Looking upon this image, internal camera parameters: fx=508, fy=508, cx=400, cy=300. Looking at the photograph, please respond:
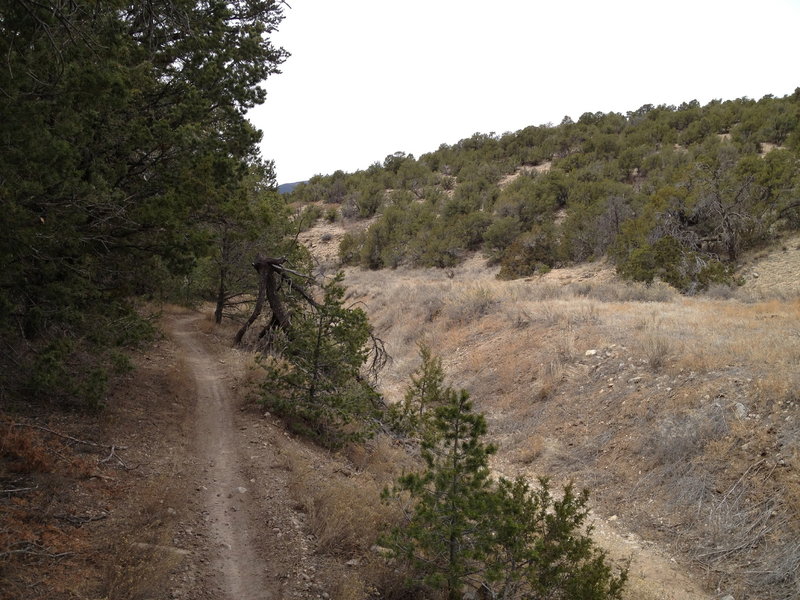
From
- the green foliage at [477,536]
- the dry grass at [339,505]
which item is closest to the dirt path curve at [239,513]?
the dry grass at [339,505]

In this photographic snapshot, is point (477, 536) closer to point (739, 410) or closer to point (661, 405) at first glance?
point (739, 410)

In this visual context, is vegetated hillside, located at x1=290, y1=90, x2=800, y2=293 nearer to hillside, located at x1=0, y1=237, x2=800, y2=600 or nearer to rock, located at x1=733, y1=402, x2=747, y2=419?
hillside, located at x1=0, y1=237, x2=800, y2=600

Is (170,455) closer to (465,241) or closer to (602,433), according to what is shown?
(602,433)

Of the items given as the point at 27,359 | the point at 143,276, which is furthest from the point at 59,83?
the point at 27,359

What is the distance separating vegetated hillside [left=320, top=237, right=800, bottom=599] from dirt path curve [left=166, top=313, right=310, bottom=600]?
15.0 ft

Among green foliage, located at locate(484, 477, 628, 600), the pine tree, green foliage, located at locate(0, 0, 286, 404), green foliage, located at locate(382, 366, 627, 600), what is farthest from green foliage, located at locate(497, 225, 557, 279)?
the pine tree

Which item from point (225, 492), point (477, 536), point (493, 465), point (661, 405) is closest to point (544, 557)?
point (477, 536)

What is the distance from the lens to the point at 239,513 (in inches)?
233

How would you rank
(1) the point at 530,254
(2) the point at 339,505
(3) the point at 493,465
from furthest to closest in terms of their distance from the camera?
(1) the point at 530,254, (3) the point at 493,465, (2) the point at 339,505

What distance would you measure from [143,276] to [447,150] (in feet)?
189

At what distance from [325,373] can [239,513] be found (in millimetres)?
3508

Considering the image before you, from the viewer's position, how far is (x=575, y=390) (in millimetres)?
12516

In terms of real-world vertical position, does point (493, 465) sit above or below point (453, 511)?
below

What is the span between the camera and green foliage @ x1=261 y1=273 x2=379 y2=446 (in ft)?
28.7
